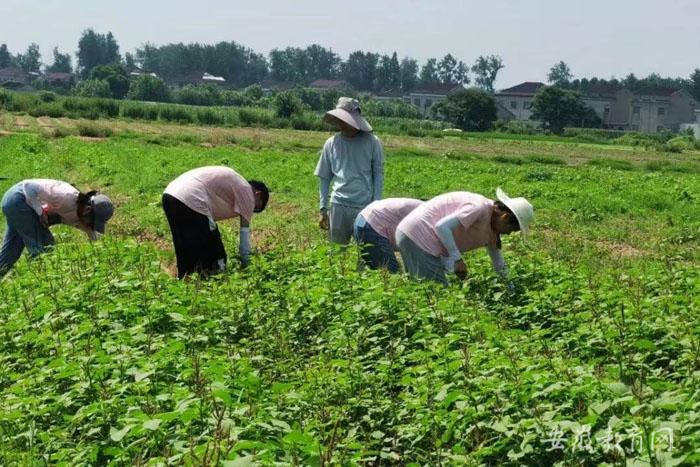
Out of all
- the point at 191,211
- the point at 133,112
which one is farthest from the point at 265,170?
the point at 133,112

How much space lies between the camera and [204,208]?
7.64 meters

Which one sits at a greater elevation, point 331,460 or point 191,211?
point 191,211

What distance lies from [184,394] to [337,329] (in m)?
1.69

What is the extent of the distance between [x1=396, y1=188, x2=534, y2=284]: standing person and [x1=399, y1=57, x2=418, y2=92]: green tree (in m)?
156

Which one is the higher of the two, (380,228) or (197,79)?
(197,79)

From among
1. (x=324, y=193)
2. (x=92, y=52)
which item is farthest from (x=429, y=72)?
(x=324, y=193)

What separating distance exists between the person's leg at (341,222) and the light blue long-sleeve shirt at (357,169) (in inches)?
2.2

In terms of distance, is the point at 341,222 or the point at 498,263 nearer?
the point at 498,263

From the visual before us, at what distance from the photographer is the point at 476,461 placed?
378cm

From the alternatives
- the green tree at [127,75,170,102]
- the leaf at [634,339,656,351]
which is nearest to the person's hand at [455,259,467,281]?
the leaf at [634,339,656,351]

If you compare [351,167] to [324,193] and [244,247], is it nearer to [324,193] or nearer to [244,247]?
[324,193]

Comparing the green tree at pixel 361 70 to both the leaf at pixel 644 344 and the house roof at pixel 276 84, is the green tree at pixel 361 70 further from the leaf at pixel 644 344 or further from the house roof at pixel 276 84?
the leaf at pixel 644 344

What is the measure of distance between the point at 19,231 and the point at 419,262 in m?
4.02

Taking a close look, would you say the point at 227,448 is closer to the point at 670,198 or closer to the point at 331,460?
the point at 331,460
